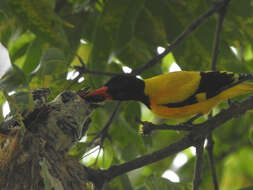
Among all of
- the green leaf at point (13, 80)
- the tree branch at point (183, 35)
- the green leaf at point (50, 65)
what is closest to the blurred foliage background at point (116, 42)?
the green leaf at point (50, 65)

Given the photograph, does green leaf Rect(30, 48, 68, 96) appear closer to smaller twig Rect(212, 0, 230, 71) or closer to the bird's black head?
the bird's black head

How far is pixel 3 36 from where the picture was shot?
3.13 metres

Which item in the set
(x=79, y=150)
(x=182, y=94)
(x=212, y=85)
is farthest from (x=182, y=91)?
(x=79, y=150)

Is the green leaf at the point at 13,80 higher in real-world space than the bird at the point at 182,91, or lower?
higher

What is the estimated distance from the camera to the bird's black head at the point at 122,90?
3568 millimetres

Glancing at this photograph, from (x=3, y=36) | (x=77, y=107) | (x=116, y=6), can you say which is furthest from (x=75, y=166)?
(x=116, y=6)

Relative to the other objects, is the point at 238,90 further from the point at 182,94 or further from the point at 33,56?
the point at 33,56

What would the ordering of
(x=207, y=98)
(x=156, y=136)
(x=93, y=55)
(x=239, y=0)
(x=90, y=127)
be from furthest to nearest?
(x=156, y=136) < (x=90, y=127) < (x=239, y=0) < (x=93, y=55) < (x=207, y=98)

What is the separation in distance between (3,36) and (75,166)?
3.56 ft

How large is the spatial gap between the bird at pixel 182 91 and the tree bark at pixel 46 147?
423 mm

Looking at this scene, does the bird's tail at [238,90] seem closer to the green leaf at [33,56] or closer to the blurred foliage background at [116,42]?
the blurred foliage background at [116,42]

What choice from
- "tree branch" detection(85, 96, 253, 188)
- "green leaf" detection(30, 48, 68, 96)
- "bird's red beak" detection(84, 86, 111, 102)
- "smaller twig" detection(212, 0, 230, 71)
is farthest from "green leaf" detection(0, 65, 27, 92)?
"smaller twig" detection(212, 0, 230, 71)

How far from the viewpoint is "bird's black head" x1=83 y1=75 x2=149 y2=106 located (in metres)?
3.57

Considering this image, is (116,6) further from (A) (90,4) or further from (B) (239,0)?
(B) (239,0)
